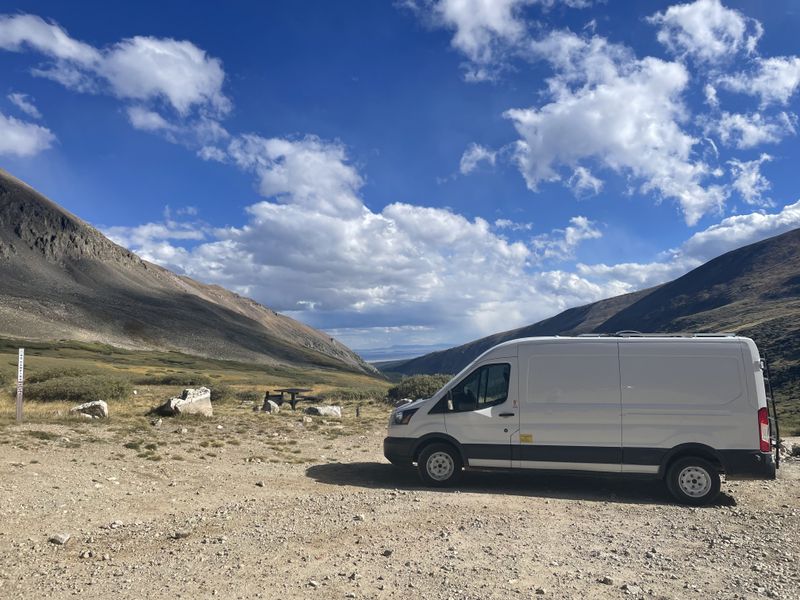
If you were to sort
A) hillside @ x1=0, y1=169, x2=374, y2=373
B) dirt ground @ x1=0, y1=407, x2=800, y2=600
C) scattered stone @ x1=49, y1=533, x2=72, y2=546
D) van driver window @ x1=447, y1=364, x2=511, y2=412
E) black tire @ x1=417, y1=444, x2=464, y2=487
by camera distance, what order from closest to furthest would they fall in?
dirt ground @ x1=0, y1=407, x2=800, y2=600 < scattered stone @ x1=49, y1=533, x2=72, y2=546 < van driver window @ x1=447, y1=364, x2=511, y2=412 < black tire @ x1=417, y1=444, x2=464, y2=487 < hillside @ x1=0, y1=169, x2=374, y2=373

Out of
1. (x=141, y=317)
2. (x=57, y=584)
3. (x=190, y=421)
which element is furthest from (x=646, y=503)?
(x=141, y=317)

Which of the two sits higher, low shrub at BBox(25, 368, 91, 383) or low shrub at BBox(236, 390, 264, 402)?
low shrub at BBox(25, 368, 91, 383)

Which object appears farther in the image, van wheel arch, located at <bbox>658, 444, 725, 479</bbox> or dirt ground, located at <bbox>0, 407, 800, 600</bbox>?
van wheel arch, located at <bbox>658, 444, 725, 479</bbox>

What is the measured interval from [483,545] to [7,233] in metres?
168

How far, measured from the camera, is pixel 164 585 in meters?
5.36

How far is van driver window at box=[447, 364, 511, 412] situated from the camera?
9.93 meters

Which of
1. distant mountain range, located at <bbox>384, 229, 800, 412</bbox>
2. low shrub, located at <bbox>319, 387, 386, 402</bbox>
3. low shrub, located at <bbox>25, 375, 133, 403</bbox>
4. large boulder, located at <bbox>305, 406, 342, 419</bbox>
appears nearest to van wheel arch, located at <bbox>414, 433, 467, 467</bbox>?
large boulder, located at <bbox>305, 406, 342, 419</bbox>

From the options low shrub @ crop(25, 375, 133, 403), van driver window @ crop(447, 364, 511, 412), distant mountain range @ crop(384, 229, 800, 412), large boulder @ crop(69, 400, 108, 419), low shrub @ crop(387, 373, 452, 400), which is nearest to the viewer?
van driver window @ crop(447, 364, 511, 412)

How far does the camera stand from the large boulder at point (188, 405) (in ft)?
65.5

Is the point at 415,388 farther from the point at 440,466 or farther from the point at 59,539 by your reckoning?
the point at 59,539

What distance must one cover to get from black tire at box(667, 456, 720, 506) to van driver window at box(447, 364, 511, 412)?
2.91m

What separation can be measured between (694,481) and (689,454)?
1.36 ft

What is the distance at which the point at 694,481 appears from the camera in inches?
359

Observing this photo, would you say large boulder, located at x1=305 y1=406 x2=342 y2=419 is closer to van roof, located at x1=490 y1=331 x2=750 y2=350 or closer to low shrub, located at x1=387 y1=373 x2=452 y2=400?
low shrub, located at x1=387 y1=373 x2=452 y2=400
